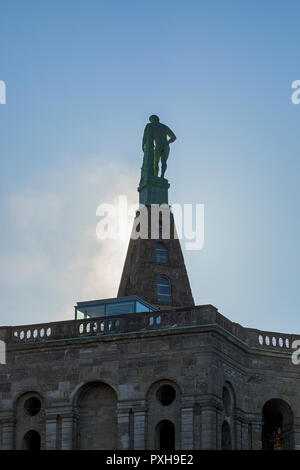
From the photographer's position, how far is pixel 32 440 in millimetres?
58062

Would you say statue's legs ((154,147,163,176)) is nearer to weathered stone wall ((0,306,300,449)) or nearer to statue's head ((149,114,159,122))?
statue's head ((149,114,159,122))

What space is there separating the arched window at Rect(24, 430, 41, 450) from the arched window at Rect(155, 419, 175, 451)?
584 centimetres

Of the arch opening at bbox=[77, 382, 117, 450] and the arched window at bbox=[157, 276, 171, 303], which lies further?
the arched window at bbox=[157, 276, 171, 303]

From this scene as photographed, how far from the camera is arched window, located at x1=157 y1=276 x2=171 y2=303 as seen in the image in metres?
67.2

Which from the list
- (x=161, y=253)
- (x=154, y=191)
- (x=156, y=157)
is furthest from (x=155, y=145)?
(x=161, y=253)

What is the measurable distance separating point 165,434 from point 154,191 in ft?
55.1

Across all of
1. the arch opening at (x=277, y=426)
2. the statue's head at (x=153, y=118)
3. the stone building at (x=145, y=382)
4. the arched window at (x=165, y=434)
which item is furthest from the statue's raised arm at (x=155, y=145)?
the arched window at (x=165, y=434)

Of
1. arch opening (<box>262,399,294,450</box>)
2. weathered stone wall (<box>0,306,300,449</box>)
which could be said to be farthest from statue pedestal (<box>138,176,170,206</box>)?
arch opening (<box>262,399,294,450</box>)

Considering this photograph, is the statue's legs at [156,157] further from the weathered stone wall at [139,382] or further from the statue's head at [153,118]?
the weathered stone wall at [139,382]

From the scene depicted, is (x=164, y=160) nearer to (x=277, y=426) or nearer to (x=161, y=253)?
(x=161, y=253)

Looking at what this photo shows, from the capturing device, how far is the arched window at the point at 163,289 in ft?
220

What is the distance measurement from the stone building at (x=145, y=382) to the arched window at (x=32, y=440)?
0.05 metres
